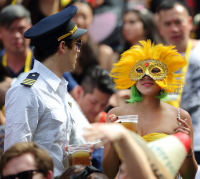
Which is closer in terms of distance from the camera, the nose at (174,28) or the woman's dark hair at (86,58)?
the nose at (174,28)

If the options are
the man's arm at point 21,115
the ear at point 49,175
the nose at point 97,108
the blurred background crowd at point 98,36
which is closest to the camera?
the ear at point 49,175

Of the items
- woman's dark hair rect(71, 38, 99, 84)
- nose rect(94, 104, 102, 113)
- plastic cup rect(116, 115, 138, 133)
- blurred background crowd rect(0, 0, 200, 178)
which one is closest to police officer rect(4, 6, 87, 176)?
plastic cup rect(116, 115, 138, 133)

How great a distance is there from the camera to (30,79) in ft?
12.0

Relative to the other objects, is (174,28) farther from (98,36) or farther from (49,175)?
(49,175)

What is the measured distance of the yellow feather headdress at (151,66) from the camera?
157 inches

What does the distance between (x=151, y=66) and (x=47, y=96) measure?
3.38ft

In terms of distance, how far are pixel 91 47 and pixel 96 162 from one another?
2.48m

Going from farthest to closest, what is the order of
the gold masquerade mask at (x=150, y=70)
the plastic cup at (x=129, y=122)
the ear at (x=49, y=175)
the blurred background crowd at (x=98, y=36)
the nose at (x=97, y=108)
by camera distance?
the blurred background crowd at (x=98, y=36) < the nose at (x=97, y=108) < the gold masquerade mask at (x=150, y=70) < the plastic cup at (x=129, y=122) < the ear at (x=49, y=175)

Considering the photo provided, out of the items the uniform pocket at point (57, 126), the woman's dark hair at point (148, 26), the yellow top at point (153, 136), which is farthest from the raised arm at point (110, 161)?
the woman's dark hair at point (148, 26)

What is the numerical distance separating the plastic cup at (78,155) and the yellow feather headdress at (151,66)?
788 mm

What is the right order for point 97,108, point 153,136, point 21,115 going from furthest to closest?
point 97,108, point 153,136, point 21,115

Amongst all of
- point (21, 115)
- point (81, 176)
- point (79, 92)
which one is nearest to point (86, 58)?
point (79, 92)

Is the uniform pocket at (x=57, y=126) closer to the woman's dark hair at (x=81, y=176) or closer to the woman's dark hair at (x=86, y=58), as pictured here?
the woman's dark hair at (x=81, y=176)

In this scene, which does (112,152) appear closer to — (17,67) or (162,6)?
(17,67)
